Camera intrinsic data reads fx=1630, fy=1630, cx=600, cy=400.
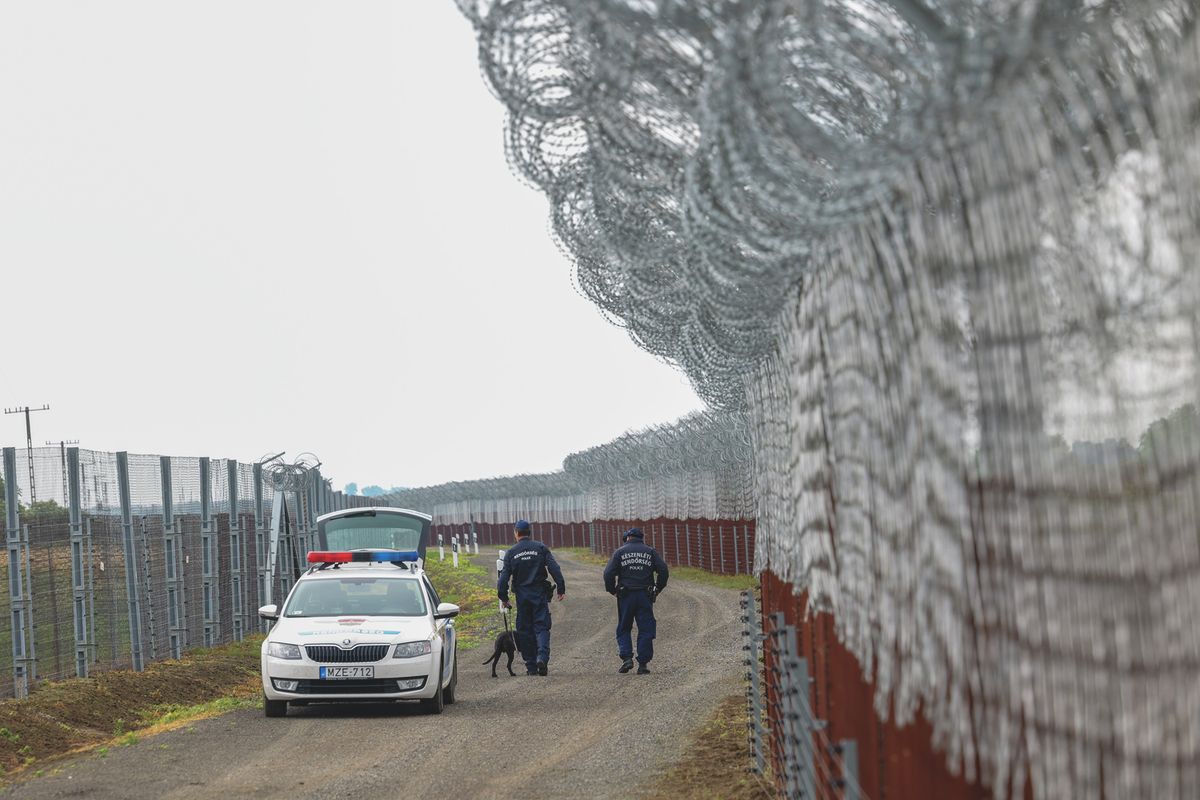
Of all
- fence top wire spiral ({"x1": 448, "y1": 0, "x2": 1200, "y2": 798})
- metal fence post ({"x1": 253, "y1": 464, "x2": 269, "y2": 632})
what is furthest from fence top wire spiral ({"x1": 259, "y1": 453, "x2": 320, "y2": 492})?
fence top wire spiral ({"x1": 448, "y1": 0, "x2": 1200, "y2": 798})

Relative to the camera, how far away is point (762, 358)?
865cm

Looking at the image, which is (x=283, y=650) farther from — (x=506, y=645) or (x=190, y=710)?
(x=506, y=645)

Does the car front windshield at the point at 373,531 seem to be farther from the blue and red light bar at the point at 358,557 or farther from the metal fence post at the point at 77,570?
the metal fence post at the point at 77,570

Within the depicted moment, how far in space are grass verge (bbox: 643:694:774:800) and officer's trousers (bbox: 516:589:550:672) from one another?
5.03 m

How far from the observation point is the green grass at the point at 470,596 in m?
26.2

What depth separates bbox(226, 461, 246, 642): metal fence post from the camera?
80.2 ft

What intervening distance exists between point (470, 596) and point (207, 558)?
578 inches

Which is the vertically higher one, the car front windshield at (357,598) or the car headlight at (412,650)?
the car front windshield at (357,598)

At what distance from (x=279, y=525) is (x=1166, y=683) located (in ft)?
84.7

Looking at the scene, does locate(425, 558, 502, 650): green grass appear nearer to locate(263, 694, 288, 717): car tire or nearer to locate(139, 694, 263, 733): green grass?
locate(139, 694, 263, 733): green grass

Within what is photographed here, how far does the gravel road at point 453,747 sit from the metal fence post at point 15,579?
1952 millimetres

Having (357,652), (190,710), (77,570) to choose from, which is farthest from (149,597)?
(357,652)

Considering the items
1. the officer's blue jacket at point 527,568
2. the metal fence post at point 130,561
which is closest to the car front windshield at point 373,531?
the metal fence post at point 130,561

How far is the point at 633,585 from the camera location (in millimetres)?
18234
